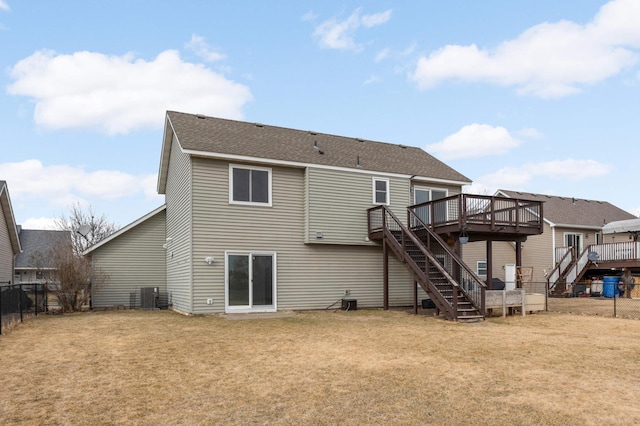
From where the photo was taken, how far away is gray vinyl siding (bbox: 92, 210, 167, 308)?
60.2 ft

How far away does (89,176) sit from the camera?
130 feet

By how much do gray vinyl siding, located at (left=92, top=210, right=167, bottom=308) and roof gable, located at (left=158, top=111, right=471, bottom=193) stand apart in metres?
2.64

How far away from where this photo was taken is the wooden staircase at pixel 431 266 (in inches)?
530

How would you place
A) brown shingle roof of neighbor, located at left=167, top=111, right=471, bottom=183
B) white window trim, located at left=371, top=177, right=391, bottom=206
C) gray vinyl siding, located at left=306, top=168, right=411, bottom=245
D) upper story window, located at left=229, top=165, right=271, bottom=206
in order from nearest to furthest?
upper story window, located at left=229, top=165, right=271, bottom=206, brown shingle roof of neighbor, located at left=167, top=111, right=471, bottom=183, gray vinyl siding, located at left=306, top=168, right=411, bottom=245, white window trim, located at left=371, top=177, right=391, bottom=206

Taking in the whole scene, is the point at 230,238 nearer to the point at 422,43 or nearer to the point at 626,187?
the point at 422,43

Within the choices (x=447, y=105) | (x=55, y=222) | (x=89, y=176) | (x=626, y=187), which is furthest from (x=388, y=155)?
(x=55, y=222)

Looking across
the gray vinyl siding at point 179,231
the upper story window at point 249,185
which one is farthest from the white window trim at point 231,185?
A: the gray vinyl siding at point 179,231

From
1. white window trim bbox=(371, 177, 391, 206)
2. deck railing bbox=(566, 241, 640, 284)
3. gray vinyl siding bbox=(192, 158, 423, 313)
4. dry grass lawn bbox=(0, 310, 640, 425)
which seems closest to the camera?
dry grass lawn bbox=(0, 310, 640, 425)

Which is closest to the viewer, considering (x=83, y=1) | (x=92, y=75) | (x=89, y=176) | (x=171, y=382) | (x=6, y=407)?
(x=6, y=407)

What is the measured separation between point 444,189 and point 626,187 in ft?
75.3

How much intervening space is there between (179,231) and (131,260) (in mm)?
3640

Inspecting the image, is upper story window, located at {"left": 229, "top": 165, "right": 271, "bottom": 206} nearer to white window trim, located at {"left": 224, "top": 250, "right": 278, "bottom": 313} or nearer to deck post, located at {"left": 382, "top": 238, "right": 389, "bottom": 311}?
white window trim, located at {"left": 224, "top": 250, "right": 278, "bottom": 313}

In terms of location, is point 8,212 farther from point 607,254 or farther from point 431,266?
point 607,254

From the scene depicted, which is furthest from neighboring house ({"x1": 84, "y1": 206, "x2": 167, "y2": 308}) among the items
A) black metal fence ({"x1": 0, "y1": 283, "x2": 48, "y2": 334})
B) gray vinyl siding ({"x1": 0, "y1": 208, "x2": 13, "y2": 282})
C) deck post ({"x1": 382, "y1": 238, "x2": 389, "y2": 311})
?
deck post ({"x1": 382, "y1": 238, "x2": 389, "y2": 311})
